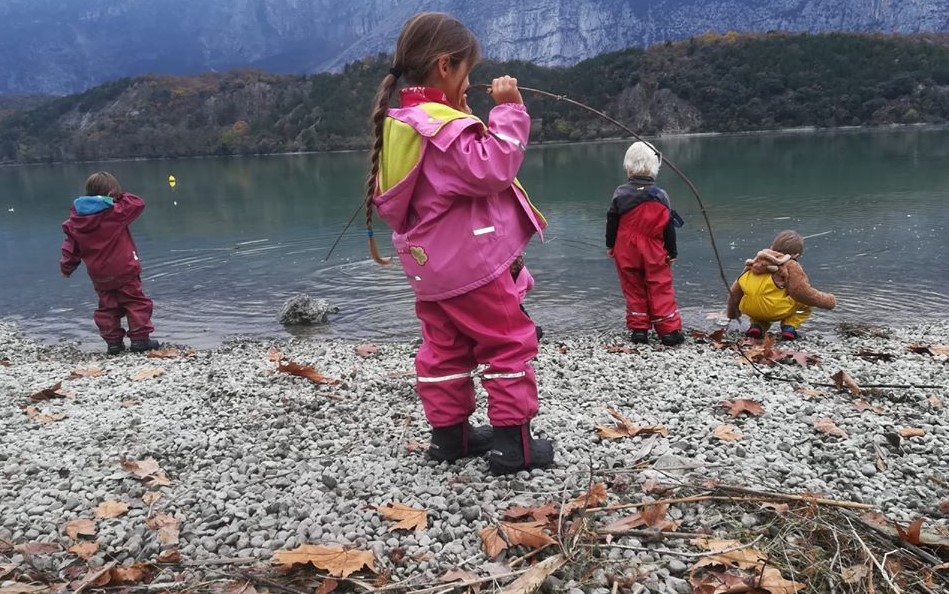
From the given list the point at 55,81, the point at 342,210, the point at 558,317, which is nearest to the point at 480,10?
the point at 55,81

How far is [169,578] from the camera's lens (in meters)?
2.47

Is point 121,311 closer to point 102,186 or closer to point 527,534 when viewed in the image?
A: point 102,186

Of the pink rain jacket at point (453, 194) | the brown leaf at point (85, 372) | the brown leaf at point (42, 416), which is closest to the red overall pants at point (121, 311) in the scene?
the brown leaf at point (85, 372)

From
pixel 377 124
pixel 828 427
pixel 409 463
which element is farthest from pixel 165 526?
pixel 828 427

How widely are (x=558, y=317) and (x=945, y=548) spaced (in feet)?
21.6

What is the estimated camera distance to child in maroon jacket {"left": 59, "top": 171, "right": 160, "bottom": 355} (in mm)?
7258

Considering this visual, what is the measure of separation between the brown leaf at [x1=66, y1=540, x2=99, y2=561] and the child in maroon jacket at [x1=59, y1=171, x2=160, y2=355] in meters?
5.24

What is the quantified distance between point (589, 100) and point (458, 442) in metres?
76.9

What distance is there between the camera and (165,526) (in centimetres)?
283

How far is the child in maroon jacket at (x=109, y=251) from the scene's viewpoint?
726 centimetres

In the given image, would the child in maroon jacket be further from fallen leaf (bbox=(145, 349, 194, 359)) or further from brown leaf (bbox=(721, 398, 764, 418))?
brown leaf (bbox=(721, 398, 764, 418))

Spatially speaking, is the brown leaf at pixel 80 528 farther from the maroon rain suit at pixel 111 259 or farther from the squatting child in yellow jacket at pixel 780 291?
the squatting child in yellow jacket at pixel 780 291

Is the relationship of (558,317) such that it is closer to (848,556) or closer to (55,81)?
(848,556)

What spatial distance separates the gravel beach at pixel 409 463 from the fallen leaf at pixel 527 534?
3 centimetres
